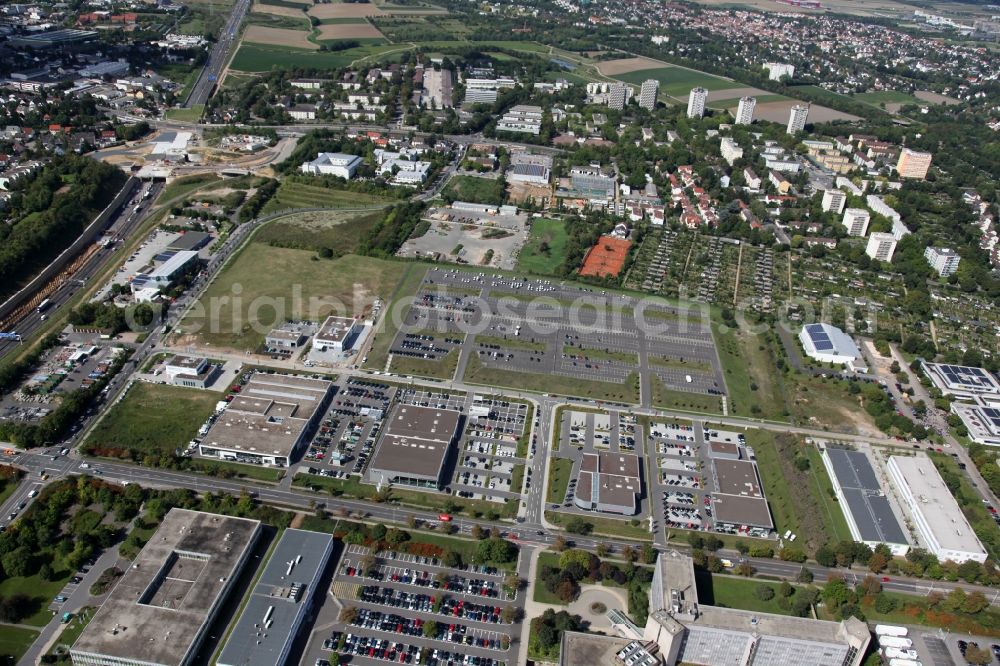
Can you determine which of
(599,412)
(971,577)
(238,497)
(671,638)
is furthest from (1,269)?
(971,577)

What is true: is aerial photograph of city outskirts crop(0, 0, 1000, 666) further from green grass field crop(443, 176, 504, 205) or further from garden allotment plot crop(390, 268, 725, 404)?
green grass field crop(443, 176, 504, 205)

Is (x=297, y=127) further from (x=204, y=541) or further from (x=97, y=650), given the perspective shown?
(x=97, y=650)

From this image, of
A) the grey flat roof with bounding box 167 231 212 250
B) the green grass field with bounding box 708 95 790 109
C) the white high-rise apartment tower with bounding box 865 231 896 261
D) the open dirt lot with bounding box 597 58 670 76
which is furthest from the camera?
the open dirt lot with bounding box 597 58 670 76

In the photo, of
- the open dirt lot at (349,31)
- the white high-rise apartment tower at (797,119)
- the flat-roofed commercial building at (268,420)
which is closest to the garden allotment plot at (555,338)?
the flat-roofed commercial building at (268,420)

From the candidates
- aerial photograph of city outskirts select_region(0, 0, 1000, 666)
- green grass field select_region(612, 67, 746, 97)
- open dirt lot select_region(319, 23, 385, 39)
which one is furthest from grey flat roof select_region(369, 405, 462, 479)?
open dirt lot select_region(319, 23, 385, 39)

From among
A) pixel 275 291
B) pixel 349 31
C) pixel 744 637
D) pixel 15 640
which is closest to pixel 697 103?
pixel 349 31
